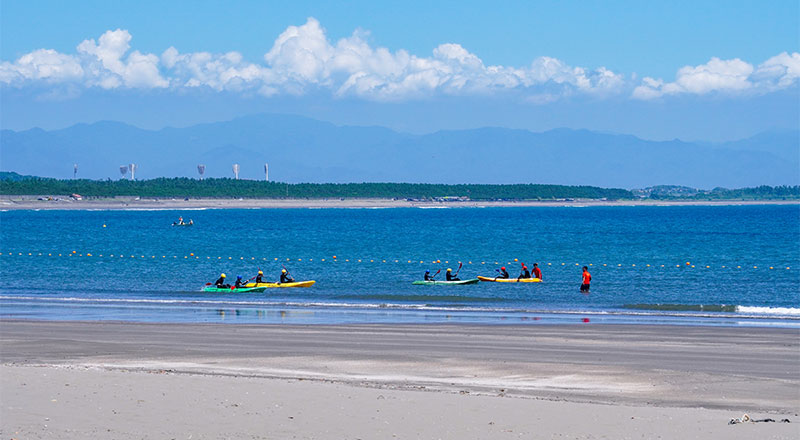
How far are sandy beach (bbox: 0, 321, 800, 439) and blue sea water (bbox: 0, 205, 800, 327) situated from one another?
6390 mm

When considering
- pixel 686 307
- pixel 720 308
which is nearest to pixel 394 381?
pixel 720 308

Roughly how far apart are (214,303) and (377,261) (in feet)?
106

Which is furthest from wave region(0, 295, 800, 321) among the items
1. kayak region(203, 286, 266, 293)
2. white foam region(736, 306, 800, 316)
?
kayak region(203, 286, 266, 293)

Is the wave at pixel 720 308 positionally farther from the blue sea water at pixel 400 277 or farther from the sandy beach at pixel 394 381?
the sandy beach at pixel 394 381

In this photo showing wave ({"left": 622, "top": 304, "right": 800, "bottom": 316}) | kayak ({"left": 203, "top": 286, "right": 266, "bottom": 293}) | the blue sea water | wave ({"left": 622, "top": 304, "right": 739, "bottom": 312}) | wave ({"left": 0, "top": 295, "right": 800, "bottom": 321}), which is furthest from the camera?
kayak ({"left": 203, "top": 286, "right": 266, "bottom": 293})

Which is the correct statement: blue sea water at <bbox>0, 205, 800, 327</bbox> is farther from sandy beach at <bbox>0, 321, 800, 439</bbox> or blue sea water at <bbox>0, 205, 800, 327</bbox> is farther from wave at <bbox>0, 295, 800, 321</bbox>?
sandy beach at <bbox>0, 321, 800, 439</bbox>

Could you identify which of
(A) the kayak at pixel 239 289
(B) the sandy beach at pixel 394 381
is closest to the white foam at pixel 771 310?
(B) the sandy beach at pixel 394 381

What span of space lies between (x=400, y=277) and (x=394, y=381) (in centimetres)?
4030

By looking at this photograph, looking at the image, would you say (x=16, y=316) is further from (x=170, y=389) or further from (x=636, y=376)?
(x=636, y=376)

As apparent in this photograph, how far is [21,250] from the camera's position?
89.7 metres

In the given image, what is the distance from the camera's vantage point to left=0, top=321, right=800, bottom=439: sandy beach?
49.3ft

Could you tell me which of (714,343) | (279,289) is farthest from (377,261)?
(714,343)

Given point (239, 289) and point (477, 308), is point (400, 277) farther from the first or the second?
point (477, 308)

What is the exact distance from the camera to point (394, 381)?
20.6 m
